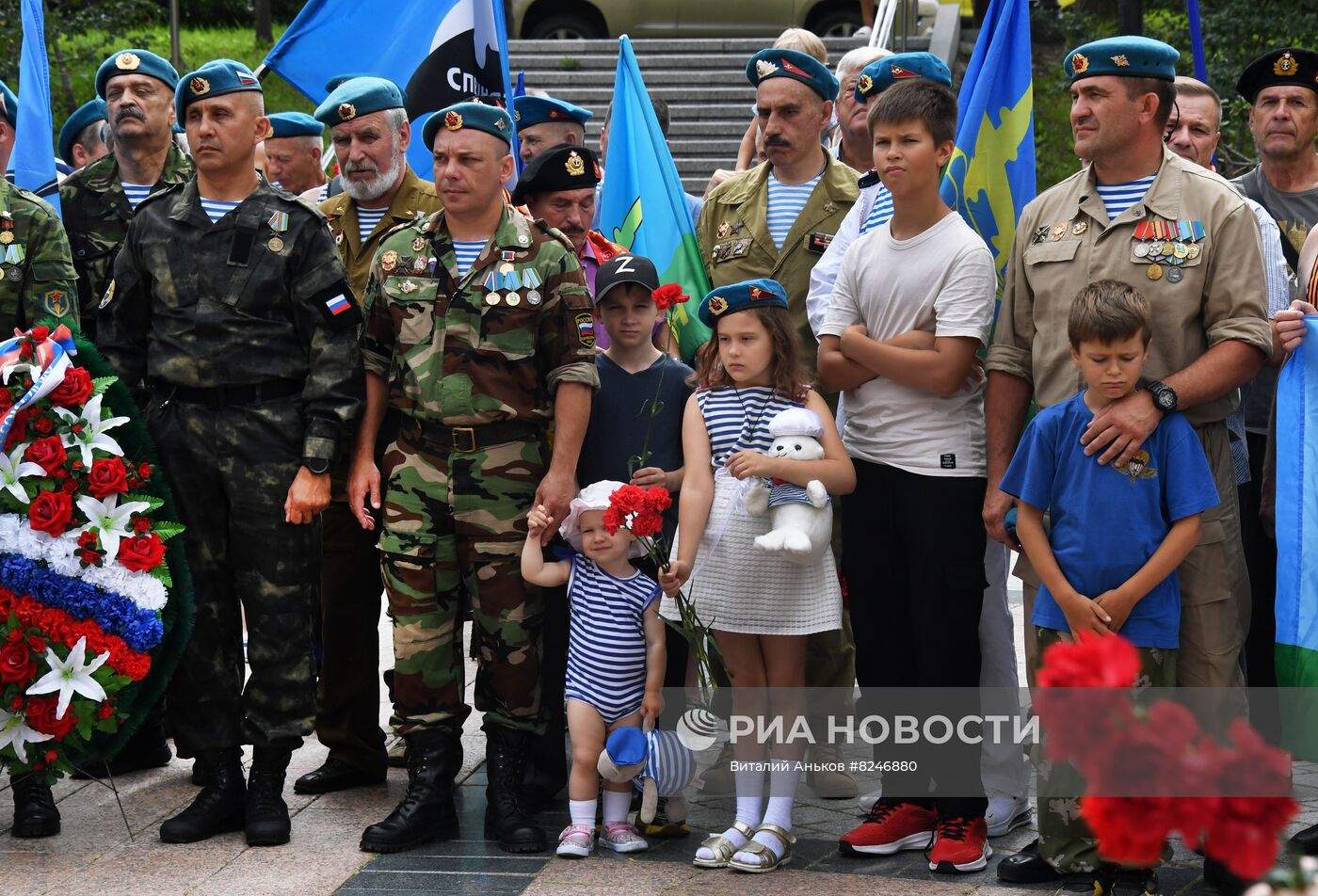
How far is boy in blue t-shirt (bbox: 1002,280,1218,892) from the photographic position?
13.7 feet

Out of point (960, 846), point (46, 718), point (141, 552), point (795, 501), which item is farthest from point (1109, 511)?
point (46, 718)

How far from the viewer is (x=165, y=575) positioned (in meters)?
4.91

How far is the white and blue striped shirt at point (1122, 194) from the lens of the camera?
177 inches

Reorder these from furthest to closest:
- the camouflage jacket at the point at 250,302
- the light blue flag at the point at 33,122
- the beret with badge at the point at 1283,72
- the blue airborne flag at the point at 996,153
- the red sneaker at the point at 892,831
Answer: the light blue flag at the point at 33,122 → the beret with badge at the point at 1283,72 → the blue airborne flag at the point at 996,153 → the camouflage jacket at the point at 250,302 → the red sneaker at the point at 892,831

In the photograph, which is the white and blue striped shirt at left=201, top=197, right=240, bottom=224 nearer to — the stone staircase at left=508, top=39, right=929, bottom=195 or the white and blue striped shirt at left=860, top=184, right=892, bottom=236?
the white and blue striped shirt at left=860, top=184, right=892, bottom=236

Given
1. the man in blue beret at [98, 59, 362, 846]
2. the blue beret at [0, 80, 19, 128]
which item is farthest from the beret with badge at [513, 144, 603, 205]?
the blue beret at [0, 80, 19, 128]

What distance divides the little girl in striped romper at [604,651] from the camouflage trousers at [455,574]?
0.14 metres

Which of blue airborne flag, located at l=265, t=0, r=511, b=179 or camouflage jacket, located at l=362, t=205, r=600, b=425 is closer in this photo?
camouflage jacket, located at l=362, t=205, r=600, b=425

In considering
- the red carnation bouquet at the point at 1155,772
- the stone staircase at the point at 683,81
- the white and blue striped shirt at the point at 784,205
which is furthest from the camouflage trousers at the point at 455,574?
the stone staircase at the point at 683,81

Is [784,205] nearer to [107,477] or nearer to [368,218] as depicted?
[368,218]

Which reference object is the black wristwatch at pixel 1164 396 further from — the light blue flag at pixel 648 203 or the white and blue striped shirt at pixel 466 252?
the white and blue striped shirt at pixel 466 252

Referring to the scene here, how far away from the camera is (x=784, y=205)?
5.87 m

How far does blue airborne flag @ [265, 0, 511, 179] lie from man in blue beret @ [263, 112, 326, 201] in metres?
0.42

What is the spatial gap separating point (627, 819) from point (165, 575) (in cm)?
163
